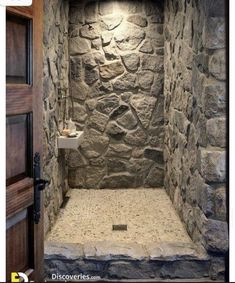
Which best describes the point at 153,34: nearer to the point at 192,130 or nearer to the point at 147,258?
the point at 192,130

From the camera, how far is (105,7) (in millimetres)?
→ 4316

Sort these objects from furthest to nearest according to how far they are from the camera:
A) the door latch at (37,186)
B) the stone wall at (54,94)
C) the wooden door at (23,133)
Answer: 1. the stone wall at (54,94)
2. the door latch at (37,186)
3. the wooden door at (23,133)

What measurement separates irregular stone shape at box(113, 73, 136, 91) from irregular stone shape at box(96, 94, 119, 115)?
10 centimetres

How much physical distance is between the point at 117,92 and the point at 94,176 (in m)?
0.84

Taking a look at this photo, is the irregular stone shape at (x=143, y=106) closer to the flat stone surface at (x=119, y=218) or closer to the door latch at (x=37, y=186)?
the flat stone surface at (x=119, y=218)

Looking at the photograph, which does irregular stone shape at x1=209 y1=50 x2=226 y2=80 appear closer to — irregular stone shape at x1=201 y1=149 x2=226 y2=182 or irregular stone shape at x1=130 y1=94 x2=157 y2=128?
irregular stone shape at x1=201 y1=149 x2=226 y2=182

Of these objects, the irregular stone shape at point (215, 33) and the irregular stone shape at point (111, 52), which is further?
the irregular stone shape at point (111, 52)

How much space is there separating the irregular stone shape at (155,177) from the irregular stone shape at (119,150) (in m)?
0.28

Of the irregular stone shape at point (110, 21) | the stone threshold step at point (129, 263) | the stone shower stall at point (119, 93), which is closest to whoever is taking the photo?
the stone threshold step at point (129, 263)

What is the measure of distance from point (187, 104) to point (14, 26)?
6.01 ft

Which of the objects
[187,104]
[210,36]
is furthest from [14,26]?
[187,104]

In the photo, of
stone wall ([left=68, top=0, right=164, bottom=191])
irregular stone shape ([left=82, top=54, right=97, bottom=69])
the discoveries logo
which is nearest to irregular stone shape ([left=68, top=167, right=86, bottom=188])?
stone wall ([left=68, top=0, right=164, bottom=191])

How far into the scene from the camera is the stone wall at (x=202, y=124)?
2516 millimetres

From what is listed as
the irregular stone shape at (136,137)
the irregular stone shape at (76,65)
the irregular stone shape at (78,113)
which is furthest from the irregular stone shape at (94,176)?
the irregular stone shape at (76,65)
